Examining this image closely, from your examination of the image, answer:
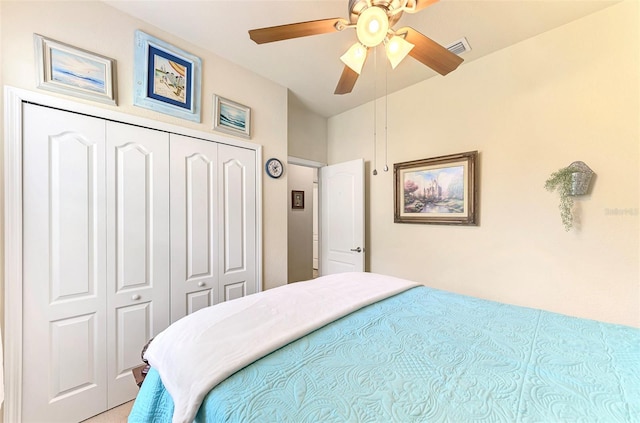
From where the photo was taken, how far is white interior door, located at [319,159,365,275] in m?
2.98

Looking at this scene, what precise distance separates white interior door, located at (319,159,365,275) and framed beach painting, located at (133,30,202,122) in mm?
1764

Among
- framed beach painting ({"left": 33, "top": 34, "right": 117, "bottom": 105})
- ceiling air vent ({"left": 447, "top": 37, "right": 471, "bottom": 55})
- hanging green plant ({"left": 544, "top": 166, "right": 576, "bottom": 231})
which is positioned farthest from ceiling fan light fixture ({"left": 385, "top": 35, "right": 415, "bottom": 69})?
framed beach painting ({"left": 33, "top": 34, "right": 117, "bottom": 105})

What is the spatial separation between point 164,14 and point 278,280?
2.36 m

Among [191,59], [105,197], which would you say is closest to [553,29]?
[191,59]

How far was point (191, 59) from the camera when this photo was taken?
1980 mm

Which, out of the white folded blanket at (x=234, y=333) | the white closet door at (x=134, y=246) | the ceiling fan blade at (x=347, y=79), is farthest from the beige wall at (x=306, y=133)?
the white folded blanket at (x=234, y=333)

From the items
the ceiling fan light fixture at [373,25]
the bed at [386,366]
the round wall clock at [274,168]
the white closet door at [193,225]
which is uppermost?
the ceiling fan light fixture at [373,25]

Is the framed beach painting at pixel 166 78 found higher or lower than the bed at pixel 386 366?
higher

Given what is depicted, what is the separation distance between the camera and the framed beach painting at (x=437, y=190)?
7.34 ft

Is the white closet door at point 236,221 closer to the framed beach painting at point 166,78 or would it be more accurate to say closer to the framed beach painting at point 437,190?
the framed beach painting at point 166,78

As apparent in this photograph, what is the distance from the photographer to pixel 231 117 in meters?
2.23

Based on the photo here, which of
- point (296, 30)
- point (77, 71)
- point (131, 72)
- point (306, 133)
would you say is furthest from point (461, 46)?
point (77, 71)

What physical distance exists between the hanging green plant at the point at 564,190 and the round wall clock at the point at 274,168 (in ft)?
7.42

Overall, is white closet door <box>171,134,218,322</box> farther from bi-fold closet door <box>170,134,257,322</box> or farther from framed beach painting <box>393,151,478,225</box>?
framed beach painting <box>393,151,478,225</box>
